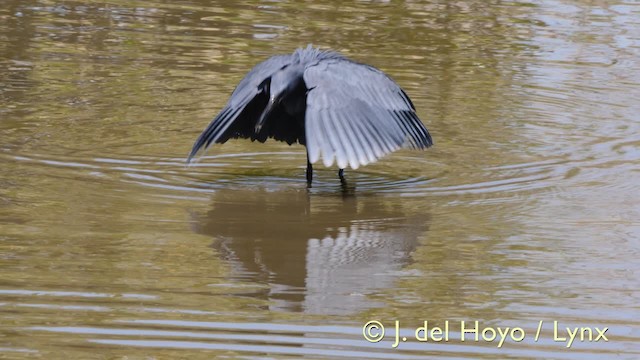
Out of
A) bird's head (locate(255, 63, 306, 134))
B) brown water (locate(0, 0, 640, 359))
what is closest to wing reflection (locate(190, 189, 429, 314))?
brown water (locate(0, 0, 640, 359))

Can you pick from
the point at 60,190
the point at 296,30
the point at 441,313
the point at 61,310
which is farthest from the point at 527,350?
the point at 296,30

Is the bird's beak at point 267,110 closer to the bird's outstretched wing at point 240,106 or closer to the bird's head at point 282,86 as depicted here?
the bird's head at point 282,86

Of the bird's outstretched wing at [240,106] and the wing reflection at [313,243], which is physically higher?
the bird's outstretched wing at [240,106]

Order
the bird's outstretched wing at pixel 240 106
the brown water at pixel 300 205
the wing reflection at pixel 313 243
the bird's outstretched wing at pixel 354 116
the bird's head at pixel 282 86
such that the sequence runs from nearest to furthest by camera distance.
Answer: the brown water at pixel 300 205
the wing reflection at pixel 313 243
the bird's outstretched wing at pixel 354 116
the bird's head at pixel 282 86
the bird's outstretched wing at pixel 240 106

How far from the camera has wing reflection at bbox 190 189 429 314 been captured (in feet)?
18.5

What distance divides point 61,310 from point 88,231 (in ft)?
3.99

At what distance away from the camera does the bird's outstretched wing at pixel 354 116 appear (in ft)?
22.8

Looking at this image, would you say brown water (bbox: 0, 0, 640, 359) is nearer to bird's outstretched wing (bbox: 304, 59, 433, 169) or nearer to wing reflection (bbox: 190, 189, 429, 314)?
wing reflection (bbox: 190, 189, 429, 314)

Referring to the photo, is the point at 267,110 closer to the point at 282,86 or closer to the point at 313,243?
the point at 282,86

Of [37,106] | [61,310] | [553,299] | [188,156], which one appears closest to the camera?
[61,310]

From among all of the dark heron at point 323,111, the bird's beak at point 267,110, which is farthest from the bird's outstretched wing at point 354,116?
the bird's beak at point 267,110

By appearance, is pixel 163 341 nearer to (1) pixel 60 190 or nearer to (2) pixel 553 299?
(2) pixel 553 299

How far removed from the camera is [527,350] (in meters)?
4.95

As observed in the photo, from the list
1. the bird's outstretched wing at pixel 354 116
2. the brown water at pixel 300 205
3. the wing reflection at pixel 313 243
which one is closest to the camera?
the brown water at pixel 300 205
